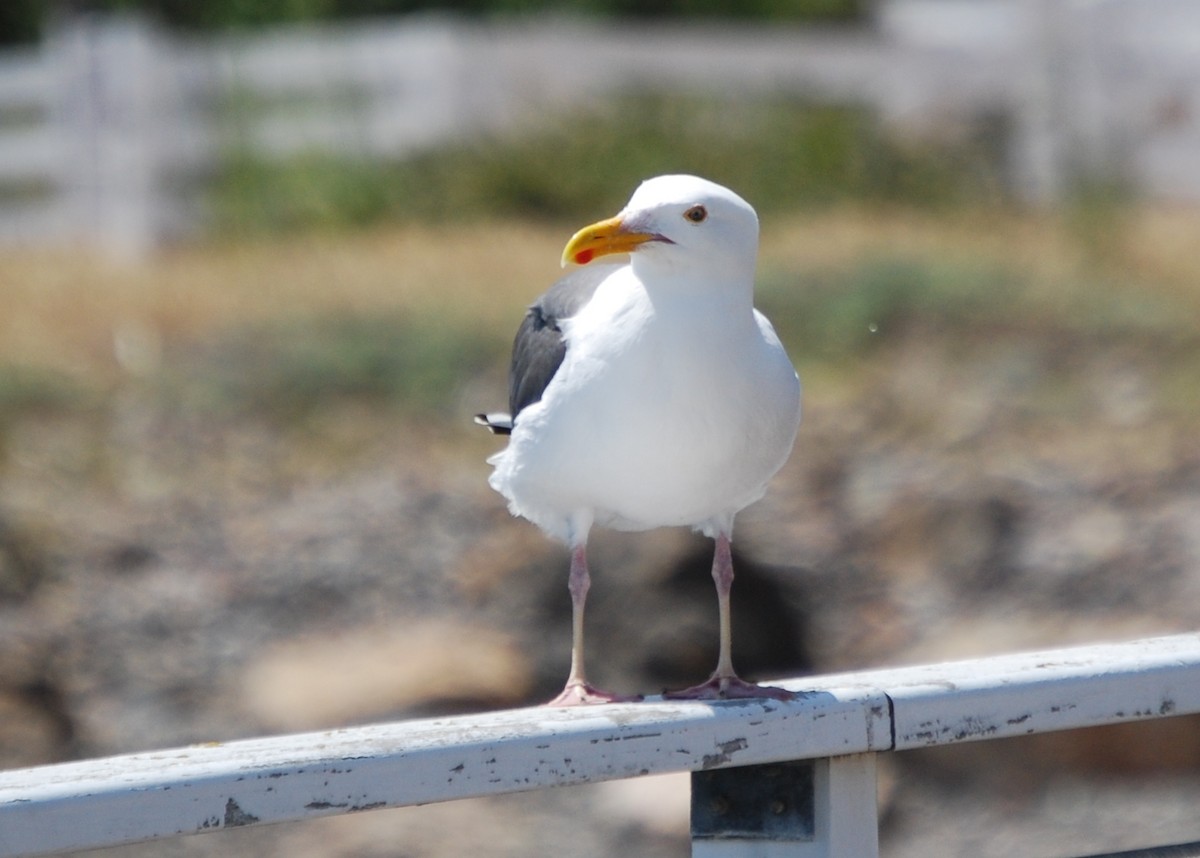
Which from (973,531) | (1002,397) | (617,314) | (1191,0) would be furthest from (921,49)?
(617,314)

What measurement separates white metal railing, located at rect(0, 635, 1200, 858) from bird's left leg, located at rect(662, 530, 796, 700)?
0.10m

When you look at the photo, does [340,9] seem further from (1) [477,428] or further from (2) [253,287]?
(1) [477,428]

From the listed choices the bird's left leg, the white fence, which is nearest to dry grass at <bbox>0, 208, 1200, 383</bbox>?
the white fence

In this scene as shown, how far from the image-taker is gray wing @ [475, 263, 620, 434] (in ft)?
10.9

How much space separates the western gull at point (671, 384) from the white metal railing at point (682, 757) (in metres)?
0.34

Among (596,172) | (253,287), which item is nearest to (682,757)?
(253,287)

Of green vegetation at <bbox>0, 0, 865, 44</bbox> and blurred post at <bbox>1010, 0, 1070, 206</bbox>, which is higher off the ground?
green vegetation at <bbox>0, 0, 865, 44</bbox>

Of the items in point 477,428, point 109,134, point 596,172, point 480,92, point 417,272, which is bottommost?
point 477,428

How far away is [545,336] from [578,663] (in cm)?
61

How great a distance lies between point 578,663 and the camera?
3.26 m

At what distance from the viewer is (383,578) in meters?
7.98

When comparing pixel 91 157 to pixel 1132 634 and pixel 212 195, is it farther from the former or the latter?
pixel 1132 634

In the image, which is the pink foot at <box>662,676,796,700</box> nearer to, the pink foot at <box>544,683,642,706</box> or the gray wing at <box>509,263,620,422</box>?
the pink foot at <box>544,683,642,706</box>

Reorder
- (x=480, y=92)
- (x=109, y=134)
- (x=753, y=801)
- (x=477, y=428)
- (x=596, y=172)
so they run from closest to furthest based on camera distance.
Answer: (x=753, y=801), (x=477, y=428), (x=596, y=172), (x=109, y=134), (x=480, y=92)
